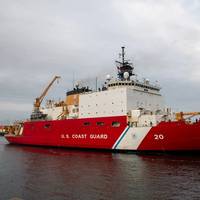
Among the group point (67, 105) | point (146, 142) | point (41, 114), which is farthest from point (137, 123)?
point (41, 114)

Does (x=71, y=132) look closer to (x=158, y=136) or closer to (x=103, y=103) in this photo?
(x=103, y=103)

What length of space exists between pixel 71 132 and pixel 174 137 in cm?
1026

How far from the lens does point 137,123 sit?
72.4 ft

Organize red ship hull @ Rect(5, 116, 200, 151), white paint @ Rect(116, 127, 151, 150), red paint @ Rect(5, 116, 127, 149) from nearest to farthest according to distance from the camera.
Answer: red ship hull @ Rect(5, 116, 200, 151) → white paint @ Rect(116, 127, 151, 150) → red paint @ Rect(5, 116, 127, 149)

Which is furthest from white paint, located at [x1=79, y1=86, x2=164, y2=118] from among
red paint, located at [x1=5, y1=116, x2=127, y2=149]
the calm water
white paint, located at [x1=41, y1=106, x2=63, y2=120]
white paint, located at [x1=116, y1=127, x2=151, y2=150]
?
the calm water

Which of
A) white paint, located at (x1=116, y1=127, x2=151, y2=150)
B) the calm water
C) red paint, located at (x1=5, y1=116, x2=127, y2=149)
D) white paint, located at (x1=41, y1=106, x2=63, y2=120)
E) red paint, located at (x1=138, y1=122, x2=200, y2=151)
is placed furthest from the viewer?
white paint, located at (x1=41, y1=106, x2=63, y2=120)

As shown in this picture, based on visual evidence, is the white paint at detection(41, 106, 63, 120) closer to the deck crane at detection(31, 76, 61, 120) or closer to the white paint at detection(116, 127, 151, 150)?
the deck crane at detection(31, 76, 61, 120)

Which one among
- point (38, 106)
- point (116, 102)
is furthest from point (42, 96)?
point (116, 102)

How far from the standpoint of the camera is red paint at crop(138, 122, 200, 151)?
19.6 meters

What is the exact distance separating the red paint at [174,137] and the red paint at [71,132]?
2713 millimetres

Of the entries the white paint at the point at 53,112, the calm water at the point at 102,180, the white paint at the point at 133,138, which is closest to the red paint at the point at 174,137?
the white paint at the point at 133,138

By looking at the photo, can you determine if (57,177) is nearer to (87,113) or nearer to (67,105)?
(87,113)

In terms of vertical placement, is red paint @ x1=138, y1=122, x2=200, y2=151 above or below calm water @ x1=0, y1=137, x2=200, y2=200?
above

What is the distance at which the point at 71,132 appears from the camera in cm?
2598
